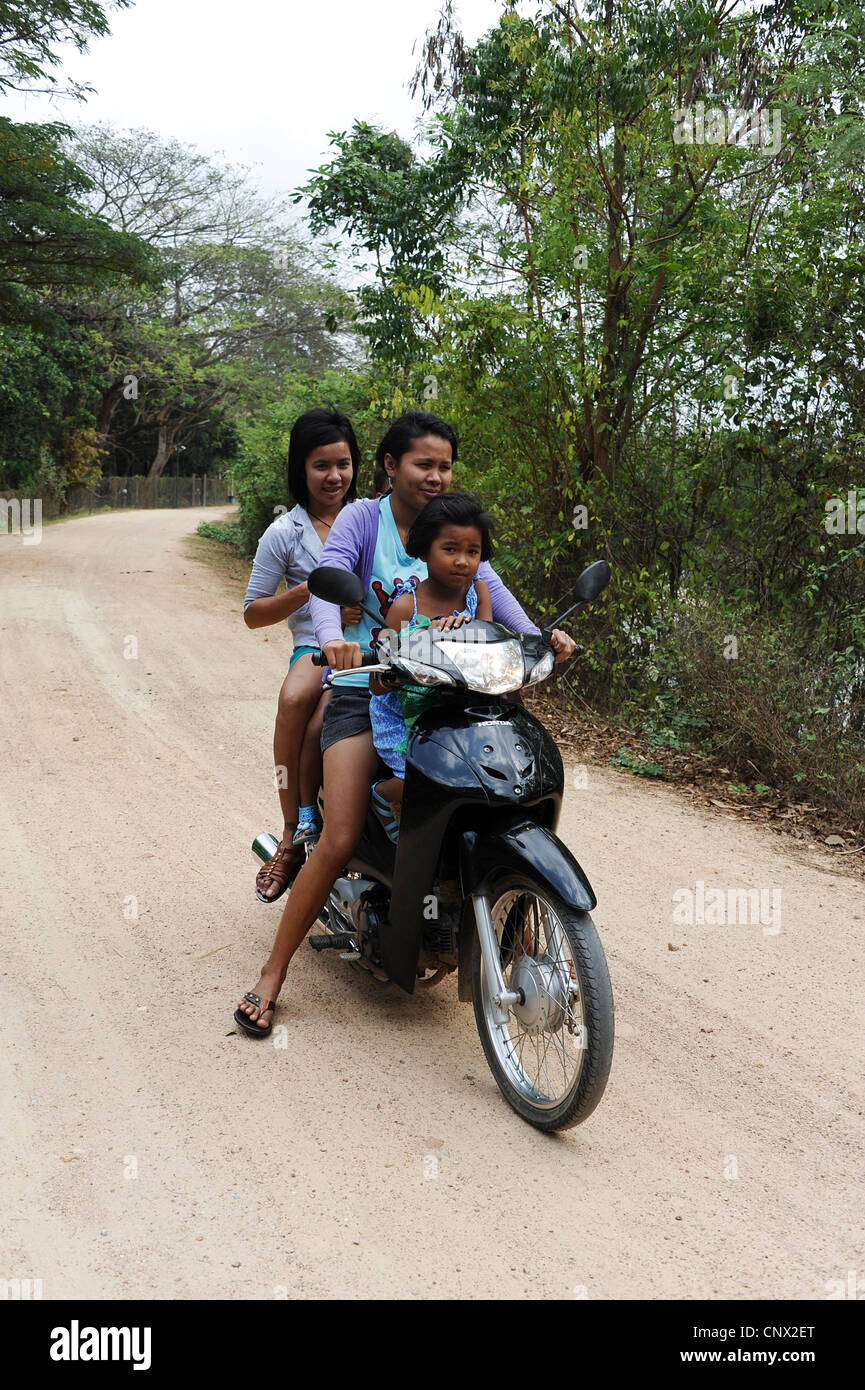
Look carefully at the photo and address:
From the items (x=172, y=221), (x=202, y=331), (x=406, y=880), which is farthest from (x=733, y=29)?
(x=202, y=331)

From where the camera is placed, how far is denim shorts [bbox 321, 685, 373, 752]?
3.69 meters

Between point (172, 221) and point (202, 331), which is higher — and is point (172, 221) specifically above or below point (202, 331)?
above

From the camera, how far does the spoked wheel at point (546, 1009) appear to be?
286 centimetres

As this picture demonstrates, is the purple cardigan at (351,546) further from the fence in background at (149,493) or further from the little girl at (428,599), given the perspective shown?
the fence in background at (149,493)

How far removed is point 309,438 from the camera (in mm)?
→ 4344

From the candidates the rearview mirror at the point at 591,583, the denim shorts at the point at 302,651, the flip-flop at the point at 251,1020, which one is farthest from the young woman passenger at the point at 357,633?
the denim shorts at the point at 302,651

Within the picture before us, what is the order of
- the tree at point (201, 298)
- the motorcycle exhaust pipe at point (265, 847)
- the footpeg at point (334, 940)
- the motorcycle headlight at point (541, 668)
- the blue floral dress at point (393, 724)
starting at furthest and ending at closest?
the tree at point (201, 298), the motorcycle exhaust pipe at point (265, 847), the footpeg at point (334, 940), the blue floral dress at point (393, 724), the motorcycle headlight at point (541, 668)

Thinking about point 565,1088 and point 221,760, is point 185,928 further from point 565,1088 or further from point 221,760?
point 221,760

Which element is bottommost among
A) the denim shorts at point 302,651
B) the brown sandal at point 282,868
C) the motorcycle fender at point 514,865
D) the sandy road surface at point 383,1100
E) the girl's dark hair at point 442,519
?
the sandy road surface at point 383,1100

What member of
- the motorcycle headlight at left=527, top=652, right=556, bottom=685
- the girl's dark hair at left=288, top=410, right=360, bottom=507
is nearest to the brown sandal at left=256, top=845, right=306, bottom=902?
the girl's dark hair at left=288, top=410, right=360, bottom=507

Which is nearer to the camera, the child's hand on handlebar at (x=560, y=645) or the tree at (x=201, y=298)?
the child's hand on handlebar at (x=560, y=645)

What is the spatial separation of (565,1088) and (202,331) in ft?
125

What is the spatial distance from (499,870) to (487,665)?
1.96ft

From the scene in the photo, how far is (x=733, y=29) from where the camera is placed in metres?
7.77
